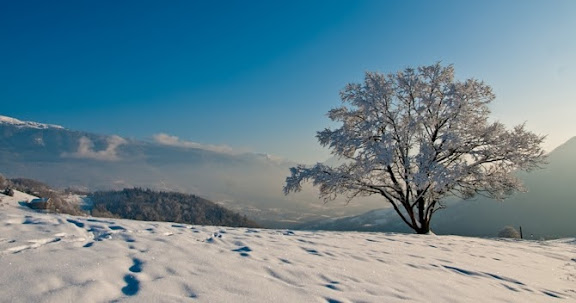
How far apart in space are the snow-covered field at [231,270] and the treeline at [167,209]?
115 metres

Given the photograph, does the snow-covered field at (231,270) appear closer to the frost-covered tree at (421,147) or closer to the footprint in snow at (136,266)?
the footprint in snow at (136,266)

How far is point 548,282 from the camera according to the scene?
321 inches

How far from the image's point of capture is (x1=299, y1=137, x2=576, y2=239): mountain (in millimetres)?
135375

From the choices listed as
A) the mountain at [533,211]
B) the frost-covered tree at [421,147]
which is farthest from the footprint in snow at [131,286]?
the mountain at [533,211]

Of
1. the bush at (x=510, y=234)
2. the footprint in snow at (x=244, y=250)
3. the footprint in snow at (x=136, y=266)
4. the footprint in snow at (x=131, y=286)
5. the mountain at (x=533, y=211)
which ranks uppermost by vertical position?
A: the mountain at (x=533, y=211)

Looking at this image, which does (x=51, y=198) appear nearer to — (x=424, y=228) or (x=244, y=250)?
(x=424, y=228)

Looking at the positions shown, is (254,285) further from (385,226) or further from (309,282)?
(385,226)

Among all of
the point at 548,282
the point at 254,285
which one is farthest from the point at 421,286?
the point at 548,282

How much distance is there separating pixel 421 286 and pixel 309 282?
7.38 feet

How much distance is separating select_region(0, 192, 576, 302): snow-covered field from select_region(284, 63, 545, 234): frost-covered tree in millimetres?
7658

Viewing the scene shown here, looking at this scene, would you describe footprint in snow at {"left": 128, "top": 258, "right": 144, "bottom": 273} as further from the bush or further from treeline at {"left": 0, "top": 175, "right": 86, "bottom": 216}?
the bush

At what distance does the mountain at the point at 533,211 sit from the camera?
135375mm

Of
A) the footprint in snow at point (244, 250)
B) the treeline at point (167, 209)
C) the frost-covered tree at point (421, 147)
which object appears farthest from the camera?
the treeline at point (167, 209)

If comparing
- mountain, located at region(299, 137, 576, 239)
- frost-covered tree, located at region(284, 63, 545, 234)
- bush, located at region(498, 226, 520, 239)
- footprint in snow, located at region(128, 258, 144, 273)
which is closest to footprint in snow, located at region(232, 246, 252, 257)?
footprint in snow, located at region(128, 258, 144, 273)
